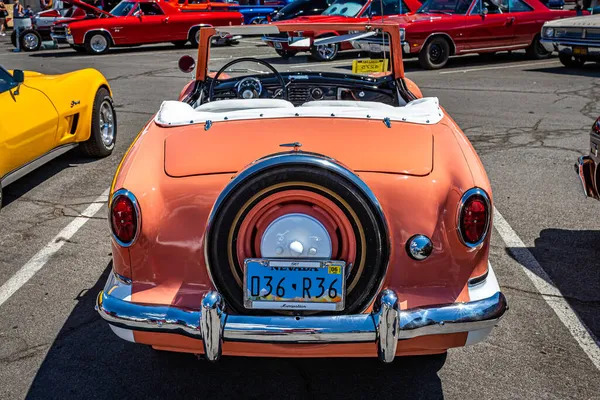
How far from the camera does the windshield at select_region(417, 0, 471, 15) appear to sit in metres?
14.0

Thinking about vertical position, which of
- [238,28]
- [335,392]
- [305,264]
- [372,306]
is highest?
[238,28]

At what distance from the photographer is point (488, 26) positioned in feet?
46.1

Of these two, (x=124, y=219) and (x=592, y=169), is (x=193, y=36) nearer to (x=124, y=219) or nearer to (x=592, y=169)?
(x=592, y=169)

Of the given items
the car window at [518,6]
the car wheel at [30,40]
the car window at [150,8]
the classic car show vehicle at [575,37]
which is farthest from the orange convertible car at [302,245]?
the car wheel at [30,40]

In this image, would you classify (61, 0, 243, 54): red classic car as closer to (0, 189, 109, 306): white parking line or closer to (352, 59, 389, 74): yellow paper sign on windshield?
(0, 189, 109, 306): white parking line

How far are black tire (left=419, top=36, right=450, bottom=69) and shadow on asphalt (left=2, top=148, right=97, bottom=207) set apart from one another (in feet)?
27.7

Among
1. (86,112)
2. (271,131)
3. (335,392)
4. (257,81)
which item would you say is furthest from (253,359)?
(86,112)

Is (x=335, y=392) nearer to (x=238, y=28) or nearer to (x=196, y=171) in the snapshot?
(x=196, y=171)

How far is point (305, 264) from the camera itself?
275 cm

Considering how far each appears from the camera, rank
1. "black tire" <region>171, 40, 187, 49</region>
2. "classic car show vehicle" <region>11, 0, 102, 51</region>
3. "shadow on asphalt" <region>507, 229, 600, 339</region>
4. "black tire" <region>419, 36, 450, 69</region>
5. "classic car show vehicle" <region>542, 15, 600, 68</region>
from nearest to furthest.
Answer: "shadow on asphalt" <region>507, 229, 600, 339</region>
"classic car show vehicle" <region>542, 15, 600, 68</region>
"black tire" <region>419, 36, 450, 69</region>
"classic car show vehicle" <region>11, 0, 102, 51</region>
"black tire" <region>171, 40, 187, 49</region>

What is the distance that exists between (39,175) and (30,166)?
0.89m

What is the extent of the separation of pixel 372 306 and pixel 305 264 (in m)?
0.33

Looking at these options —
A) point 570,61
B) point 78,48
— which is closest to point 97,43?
point 78,48

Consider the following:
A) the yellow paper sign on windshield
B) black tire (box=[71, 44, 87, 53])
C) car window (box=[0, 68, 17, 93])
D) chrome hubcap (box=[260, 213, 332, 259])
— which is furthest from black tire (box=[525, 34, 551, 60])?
chrome hubcap (box=[260, 213, 332, 259])
